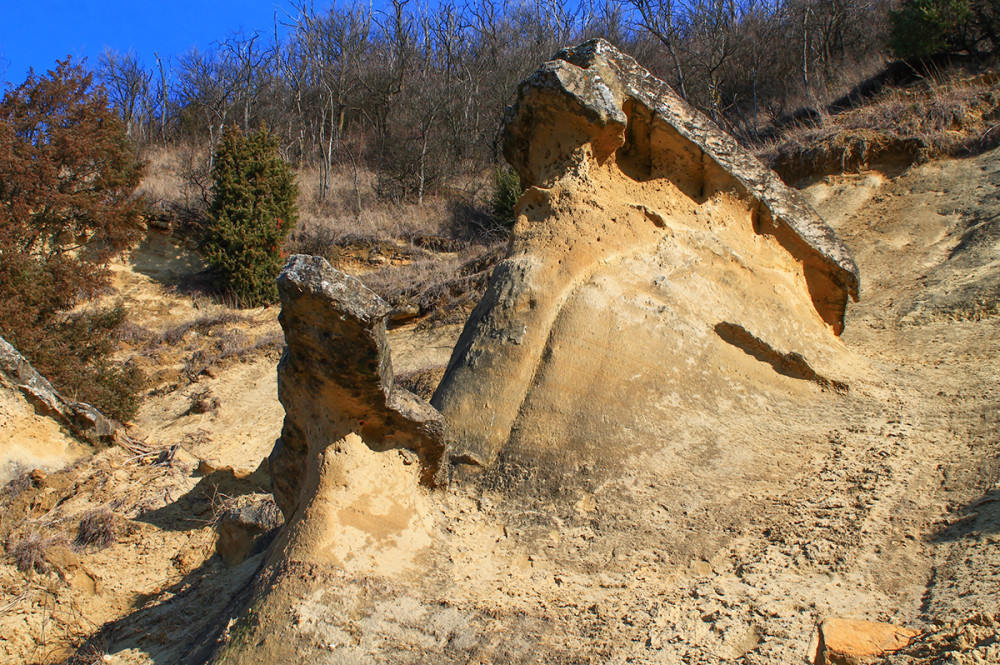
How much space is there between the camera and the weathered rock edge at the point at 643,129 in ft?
14.3

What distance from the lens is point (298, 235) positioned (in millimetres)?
14477

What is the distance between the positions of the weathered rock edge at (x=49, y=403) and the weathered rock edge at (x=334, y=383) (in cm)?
377

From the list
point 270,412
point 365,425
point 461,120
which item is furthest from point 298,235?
point 365,425

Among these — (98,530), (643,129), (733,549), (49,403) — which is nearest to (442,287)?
(49,403)

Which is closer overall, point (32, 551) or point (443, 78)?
point (32, 551)

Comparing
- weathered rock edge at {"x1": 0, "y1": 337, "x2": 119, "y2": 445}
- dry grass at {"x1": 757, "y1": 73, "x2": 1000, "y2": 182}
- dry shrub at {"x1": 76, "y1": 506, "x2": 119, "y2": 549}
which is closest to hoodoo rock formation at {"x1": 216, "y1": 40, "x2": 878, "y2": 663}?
dry shrub at {"x1": 76, "y1": 506, "x2": 119, "y2": 549}

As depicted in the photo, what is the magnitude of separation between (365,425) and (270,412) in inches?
228

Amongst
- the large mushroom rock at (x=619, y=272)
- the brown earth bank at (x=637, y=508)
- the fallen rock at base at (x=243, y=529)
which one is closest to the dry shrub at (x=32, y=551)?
the brown earth bank at (x=637, y=508)

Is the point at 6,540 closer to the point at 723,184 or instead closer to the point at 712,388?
the point at 712,388

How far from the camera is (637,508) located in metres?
3.40

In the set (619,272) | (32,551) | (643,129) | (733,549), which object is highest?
(643,129)

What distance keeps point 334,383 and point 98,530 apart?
3.11m

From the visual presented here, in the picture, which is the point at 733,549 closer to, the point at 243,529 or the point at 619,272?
the point at 619,272

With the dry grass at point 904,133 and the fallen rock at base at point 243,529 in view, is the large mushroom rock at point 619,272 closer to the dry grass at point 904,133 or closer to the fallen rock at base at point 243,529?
the fallen rock at base at point 243,529
